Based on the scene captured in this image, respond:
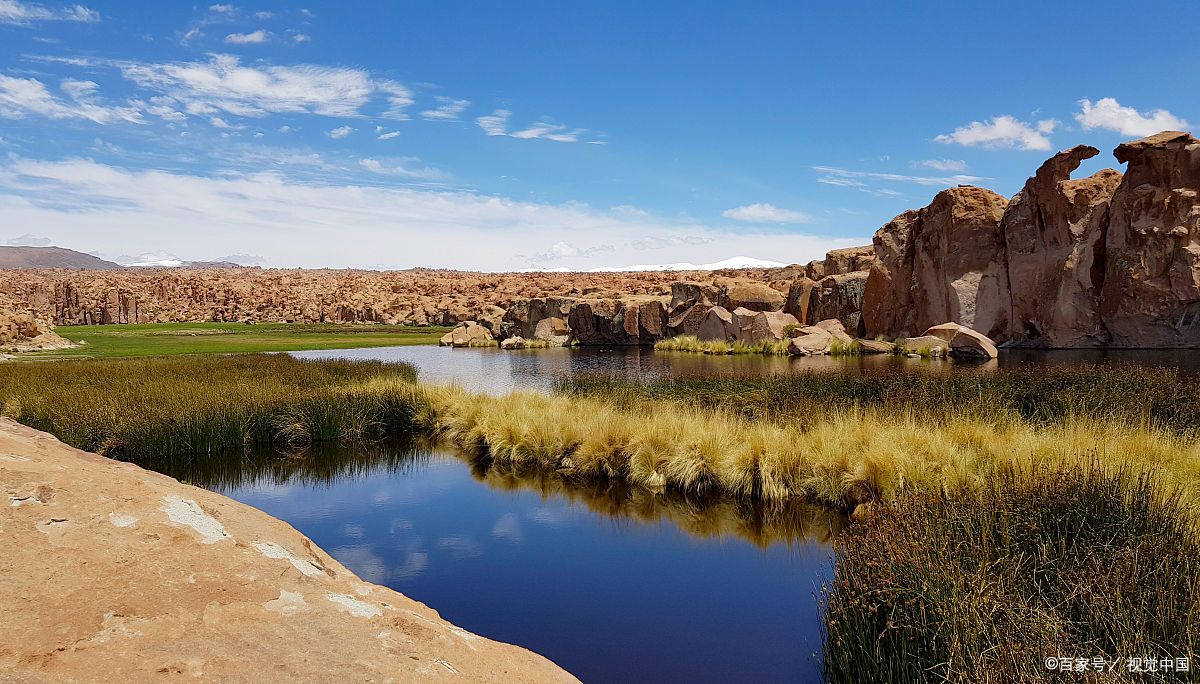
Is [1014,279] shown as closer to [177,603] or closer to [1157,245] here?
[1157,245]

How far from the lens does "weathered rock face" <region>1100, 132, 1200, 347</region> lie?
106 ft

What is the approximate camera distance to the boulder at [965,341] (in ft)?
107

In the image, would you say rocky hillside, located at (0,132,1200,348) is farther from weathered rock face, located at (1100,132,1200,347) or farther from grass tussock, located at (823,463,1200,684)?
grass tussock, located at (823,463,1200,684)

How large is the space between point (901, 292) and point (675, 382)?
96.4ft

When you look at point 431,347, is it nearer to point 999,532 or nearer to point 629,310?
point 629,310

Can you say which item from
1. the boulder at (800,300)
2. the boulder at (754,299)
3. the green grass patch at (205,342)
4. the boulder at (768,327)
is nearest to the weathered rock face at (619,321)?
the boulder at (754,299)

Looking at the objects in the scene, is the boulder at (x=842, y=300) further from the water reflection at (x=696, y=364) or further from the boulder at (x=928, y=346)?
the water reflection at (x=696, y=364)

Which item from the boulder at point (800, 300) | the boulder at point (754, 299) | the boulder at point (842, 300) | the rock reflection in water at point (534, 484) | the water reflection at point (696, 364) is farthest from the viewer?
the boulder at point (754, 299)

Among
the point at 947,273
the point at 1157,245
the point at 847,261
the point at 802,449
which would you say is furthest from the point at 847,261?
the point at 802,449

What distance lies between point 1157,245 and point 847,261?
20.6 m

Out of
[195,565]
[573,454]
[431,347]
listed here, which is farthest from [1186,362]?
[431,347]

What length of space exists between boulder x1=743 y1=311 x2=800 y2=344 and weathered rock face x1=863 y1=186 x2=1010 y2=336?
642cm

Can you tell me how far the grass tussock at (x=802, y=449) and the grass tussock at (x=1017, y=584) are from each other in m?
1.24

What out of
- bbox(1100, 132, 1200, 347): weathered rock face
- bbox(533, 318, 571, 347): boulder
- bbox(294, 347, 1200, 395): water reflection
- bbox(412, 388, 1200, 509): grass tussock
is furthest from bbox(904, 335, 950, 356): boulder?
bbox(533, 318, 571, 347): boulder
